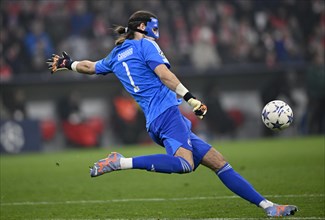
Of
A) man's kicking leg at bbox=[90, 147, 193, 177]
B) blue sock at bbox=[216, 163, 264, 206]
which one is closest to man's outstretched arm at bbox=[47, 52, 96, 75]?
man's kicking leg at bbox=[90, 147, 193, 177]

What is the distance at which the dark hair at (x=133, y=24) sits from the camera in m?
→ 7.77

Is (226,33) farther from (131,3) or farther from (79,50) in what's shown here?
(79,50)

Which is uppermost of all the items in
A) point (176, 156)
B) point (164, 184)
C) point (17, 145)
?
point (176, 156)

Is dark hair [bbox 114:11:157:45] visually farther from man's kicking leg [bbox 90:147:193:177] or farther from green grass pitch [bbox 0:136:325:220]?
green grass pitch [bbox 0:136:325:220]

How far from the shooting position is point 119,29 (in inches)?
311

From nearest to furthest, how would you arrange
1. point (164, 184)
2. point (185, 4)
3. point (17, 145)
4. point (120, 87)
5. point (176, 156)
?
point (176, 156)
point (164, 184)
point (17, 145)
point (120, 87)
point (185, 4)

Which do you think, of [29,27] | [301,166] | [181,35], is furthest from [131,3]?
[301,166]

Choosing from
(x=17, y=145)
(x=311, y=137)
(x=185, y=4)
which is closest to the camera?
(x=17, y=145)

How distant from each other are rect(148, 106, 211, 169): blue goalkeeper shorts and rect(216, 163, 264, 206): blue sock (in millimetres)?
288

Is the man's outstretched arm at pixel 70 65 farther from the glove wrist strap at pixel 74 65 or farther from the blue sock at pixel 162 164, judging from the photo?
the blue sock at pixel 162 164

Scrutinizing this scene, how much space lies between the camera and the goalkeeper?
735cm

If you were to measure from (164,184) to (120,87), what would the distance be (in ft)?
36.0

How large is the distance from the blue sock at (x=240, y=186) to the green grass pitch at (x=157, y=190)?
260mm

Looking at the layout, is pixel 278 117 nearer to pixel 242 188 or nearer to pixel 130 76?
pixel 242 188
